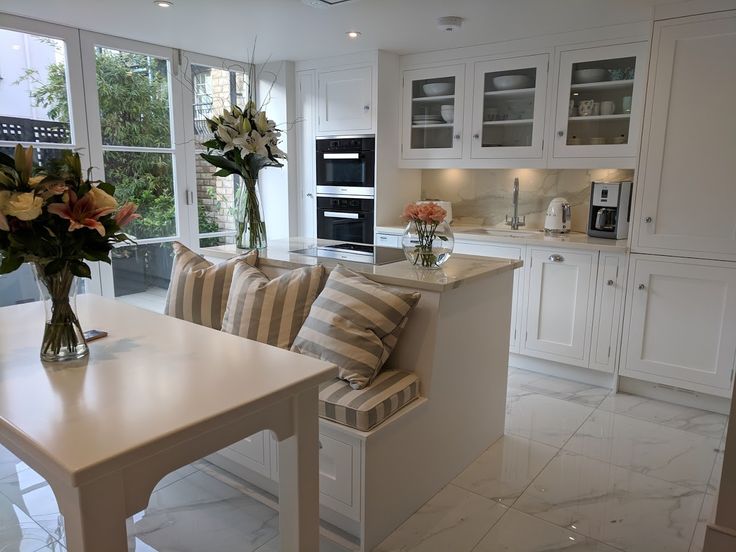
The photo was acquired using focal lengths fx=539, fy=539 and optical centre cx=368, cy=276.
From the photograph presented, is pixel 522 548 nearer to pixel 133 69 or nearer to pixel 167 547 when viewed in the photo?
pixel 167 547

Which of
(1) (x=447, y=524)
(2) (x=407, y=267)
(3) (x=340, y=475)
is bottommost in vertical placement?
(1) (x=447, y=524)

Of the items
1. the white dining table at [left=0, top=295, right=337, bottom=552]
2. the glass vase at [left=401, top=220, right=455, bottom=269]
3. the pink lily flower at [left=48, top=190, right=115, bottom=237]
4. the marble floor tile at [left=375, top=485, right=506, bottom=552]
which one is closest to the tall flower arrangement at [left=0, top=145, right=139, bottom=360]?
the pink lily flower at [left=48, top=190, right=115, bottom=237]

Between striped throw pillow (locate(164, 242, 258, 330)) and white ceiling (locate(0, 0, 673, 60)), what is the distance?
1.49 m

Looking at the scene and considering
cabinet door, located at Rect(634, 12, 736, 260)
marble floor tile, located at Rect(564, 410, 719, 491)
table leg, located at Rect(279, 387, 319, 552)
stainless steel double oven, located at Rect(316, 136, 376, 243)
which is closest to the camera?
table leg, located at Rect(279, 387, 319, 552)

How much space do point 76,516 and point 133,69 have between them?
369cm

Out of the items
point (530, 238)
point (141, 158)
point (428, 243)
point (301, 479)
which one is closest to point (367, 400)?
point (301, 479)

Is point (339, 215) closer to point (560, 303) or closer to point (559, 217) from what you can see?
point (559, 217)

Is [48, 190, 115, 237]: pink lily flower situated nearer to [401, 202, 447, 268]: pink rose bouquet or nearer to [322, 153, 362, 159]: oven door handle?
[401, 202, 447, 268]: pink rose bouquet

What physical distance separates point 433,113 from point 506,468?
269 cm

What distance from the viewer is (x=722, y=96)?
9.27ft

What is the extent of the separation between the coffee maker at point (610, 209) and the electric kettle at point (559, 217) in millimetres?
212

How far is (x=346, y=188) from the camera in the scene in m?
4.35

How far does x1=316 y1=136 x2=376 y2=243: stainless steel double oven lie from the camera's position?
422 cm

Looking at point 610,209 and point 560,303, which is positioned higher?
point 610,209
